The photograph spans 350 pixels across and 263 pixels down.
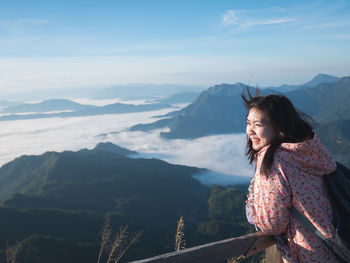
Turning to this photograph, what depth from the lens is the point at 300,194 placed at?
2195mm

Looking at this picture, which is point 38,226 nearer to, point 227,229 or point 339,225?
point 227,229

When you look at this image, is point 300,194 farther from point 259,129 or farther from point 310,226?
point 259,129

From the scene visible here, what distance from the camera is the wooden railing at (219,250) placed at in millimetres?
2252

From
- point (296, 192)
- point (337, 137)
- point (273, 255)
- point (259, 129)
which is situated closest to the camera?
Answer: point (296, 192)

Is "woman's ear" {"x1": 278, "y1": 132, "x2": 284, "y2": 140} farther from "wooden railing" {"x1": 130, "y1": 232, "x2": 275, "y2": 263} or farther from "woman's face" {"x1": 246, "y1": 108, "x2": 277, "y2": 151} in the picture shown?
"wooden railing" {"x1": 130, "y1": 232, "x2": 275, "y2": 263}

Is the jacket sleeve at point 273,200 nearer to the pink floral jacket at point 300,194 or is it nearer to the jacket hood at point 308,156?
the pink floral jacket at point 300,194

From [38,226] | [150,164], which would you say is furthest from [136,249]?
[150,164]

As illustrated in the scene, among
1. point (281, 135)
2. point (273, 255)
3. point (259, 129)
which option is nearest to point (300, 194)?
point (281, 135)

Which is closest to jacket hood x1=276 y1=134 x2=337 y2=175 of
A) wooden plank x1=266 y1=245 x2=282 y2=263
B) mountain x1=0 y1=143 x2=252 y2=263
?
wooden plank x1=266 y1=245 x2=282 y2=263

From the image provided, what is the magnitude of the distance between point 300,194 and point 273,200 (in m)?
0.19

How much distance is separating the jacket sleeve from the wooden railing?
38cm

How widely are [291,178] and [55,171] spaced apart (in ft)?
358

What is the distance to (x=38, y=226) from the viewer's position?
5741 centimetres

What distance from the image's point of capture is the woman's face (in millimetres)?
2523
